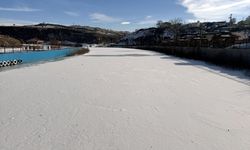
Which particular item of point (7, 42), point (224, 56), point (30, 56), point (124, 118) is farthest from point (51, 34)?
point (124, 118)

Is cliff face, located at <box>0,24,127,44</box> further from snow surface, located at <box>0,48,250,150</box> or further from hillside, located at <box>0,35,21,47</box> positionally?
snow surface, located at <box>0,48,250,150</box>

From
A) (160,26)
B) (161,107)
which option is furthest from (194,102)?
(160,26)

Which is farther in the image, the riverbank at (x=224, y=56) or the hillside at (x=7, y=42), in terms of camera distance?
the hillside at (x=7, y=42)

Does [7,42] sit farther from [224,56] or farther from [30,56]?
[224,56]

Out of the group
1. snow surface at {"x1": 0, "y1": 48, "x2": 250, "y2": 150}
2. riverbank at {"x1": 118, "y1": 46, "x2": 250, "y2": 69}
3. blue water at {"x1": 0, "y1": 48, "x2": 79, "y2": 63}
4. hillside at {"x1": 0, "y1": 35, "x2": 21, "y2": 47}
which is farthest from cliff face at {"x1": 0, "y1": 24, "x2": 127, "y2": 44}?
snow surface at {"x1": 0, "y1": 48, "x2": 250, "y2": 150}

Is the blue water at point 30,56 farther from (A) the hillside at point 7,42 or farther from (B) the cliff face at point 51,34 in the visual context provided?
(B) the cliff face at point 51,34

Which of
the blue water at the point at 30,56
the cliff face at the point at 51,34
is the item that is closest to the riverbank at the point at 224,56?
the blue water at the point at 30,56

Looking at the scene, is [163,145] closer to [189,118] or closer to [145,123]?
[145,123]

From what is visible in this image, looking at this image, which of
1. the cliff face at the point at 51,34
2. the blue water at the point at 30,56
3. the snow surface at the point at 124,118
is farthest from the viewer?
the cliff face at the point at 51,34

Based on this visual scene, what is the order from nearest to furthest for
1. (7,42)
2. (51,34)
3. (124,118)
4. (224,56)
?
(124,118) → (224,56) → (7,42) → (51,34)

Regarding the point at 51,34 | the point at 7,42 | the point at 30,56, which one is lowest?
the point at 30,56

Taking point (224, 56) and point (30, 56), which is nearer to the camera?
point (224, 56)

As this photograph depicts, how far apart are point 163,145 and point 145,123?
153cm

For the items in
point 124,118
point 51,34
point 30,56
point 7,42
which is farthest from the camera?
point 51,34
